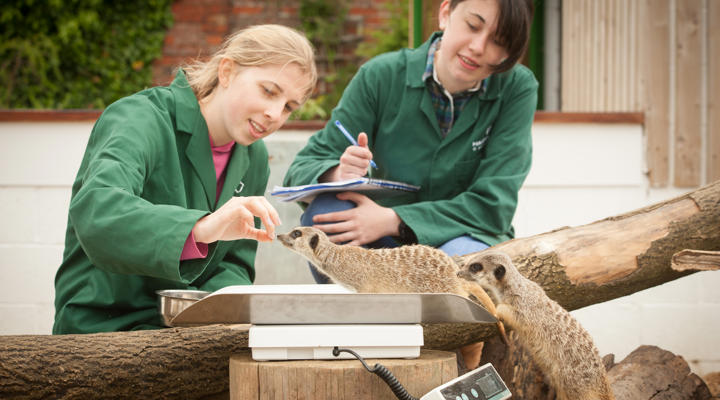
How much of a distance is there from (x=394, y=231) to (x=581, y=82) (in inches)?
92.1

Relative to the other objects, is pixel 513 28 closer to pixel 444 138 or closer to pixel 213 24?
pixel 444 138

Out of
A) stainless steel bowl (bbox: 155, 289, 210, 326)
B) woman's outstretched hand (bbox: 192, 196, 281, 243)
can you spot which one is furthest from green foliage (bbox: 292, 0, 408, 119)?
woman's outstretched hand (bbox: 192, 196, 281, 243)

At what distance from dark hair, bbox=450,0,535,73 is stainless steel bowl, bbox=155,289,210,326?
1198mm

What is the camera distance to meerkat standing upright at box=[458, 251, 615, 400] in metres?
1.63

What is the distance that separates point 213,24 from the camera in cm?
662

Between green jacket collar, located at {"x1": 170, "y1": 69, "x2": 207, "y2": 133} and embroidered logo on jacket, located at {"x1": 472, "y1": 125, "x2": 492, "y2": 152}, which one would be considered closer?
green jacket collar, located at {"x1": 170, "y1": 69, "x2": 207, "y2": 133}

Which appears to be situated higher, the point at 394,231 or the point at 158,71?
the point at 158,71

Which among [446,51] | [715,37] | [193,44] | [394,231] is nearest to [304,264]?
[394,231]

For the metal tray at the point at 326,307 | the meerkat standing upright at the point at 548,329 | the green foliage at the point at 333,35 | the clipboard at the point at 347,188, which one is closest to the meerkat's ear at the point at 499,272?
the meerkat standing upright at the point at 548,329

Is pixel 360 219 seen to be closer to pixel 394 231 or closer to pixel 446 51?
pixel 394 231

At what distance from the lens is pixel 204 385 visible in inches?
64.9

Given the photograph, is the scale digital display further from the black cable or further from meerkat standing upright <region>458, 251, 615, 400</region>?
meerkat standing upright <region>458, 251, 615, 400</region>

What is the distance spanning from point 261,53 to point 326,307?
962mm

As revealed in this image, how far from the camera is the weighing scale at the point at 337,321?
121cm
